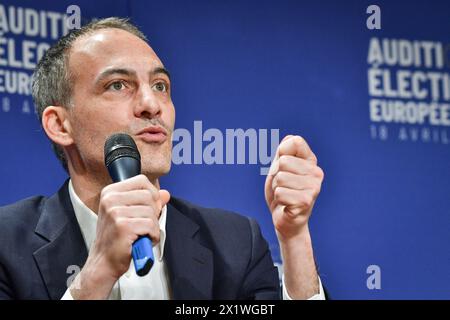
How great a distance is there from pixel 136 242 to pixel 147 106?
0.48 meters

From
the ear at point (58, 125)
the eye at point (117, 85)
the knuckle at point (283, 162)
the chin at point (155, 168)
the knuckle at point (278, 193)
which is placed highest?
the eye at point (117, 85)

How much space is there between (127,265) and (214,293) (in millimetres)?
356

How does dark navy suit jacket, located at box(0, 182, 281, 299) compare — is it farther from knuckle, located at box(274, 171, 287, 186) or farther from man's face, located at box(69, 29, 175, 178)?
knuckle, located at box(274, 171, 287, 186)

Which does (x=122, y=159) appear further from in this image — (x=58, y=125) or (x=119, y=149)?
(x=58, y=125)

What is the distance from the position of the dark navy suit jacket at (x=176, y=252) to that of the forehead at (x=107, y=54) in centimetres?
27

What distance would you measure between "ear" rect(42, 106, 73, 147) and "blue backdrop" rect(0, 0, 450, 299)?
5.9 inches

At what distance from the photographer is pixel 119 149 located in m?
1.41

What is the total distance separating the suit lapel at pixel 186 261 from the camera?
5.56ft

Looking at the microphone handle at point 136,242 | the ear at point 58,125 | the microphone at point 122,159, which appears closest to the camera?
the microphone handle at point 136,242

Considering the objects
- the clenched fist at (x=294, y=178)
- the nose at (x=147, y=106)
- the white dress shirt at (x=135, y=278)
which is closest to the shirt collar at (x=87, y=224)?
the white dress shirt at (x=135, y=278)

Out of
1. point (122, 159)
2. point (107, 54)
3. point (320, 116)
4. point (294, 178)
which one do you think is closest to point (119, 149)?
point (122, 159)

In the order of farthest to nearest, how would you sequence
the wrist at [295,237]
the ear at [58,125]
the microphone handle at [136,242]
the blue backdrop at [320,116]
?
the blue backdrop at [320,116]
the ear at [58,125]
the wrist at [295,237]
the microphone handle at [136,242]

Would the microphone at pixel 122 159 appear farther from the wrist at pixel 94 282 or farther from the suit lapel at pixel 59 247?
the suit lapel at pixel 59 247

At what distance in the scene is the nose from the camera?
1.71m
